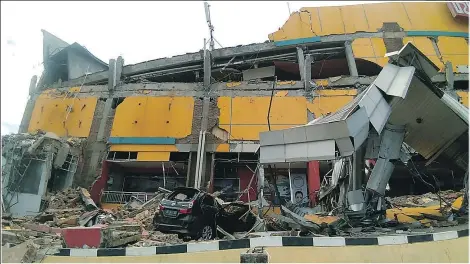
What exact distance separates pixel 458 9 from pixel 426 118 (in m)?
23.9

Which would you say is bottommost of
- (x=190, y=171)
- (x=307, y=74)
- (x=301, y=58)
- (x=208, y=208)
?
(x=208, y=208)

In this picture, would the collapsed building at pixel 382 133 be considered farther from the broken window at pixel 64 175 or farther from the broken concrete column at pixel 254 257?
the broken window at pixel 64 175

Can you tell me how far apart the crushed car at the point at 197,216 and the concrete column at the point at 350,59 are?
16029 millimetres

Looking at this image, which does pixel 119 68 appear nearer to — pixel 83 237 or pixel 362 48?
pixel 362 48

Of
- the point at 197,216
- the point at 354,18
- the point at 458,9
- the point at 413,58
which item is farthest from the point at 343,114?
the point at 458,9

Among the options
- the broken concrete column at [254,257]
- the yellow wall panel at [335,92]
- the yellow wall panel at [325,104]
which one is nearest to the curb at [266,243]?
the broken concrete column at [254,257]

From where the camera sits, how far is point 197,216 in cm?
1085

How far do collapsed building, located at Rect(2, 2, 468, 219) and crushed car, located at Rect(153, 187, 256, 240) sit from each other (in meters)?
6.24

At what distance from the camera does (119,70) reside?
25.8 metres

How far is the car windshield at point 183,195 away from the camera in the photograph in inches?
444

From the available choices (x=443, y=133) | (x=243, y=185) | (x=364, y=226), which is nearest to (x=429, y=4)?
(x=243, y=185)

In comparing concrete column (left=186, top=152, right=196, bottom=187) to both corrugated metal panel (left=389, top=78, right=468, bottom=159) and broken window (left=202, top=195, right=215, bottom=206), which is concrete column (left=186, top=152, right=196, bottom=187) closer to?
broken window (left=202, top=195, right=215, bottom=206)

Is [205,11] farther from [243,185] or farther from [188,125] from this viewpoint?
[243,185]

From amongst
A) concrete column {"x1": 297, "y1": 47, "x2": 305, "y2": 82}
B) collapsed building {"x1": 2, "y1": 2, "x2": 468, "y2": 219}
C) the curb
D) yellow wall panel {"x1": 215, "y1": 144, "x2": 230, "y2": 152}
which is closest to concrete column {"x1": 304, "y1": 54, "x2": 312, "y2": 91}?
collapsed building {"x1": 2, "y1": 2, "x2": 468, "y2": 219}
